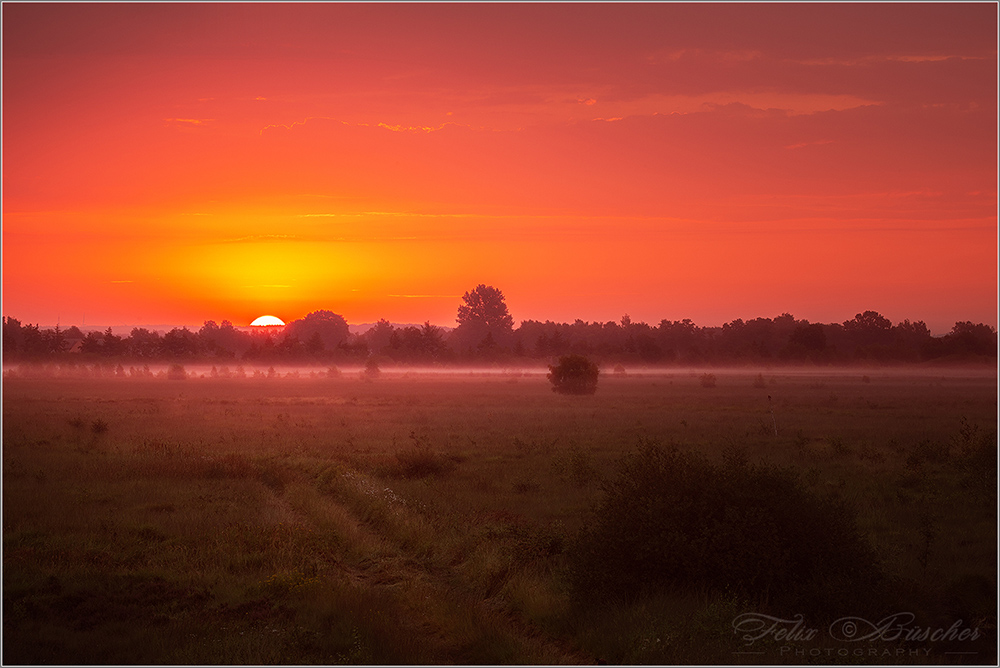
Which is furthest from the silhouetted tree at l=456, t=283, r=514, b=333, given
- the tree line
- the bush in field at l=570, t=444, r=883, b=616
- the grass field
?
the bush in field at l=570, t=444, r=883, b=616

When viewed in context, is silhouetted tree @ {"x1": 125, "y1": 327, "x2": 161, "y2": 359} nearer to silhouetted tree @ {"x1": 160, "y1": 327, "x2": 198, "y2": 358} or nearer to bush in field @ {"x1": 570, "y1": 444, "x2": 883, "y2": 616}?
silhouetted tree @ {"x1": 160, "y1": 327, "x2": 198, "y2": 358}

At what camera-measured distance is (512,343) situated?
153m

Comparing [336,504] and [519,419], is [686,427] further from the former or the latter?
[336,504]

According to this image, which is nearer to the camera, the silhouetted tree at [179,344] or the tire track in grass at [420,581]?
the tire track in grass at [420,581]

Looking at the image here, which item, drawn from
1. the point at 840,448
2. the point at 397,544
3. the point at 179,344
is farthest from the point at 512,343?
the point at 397,544

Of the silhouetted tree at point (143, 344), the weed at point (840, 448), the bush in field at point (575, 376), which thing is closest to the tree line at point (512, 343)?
the silhouetted tree at point (143, 344)

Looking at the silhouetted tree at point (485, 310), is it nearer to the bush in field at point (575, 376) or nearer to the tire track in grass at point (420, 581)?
the bush in field at point (575, 376)

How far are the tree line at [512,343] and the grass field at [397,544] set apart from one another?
6581cm

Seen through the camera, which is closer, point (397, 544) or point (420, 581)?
point (420, 581)

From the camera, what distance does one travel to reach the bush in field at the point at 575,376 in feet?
213

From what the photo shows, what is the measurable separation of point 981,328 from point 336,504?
217 feet

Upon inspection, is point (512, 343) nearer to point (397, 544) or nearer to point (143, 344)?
Answer: point (143, 344)

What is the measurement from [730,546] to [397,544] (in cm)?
757

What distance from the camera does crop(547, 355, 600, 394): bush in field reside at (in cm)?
6488
